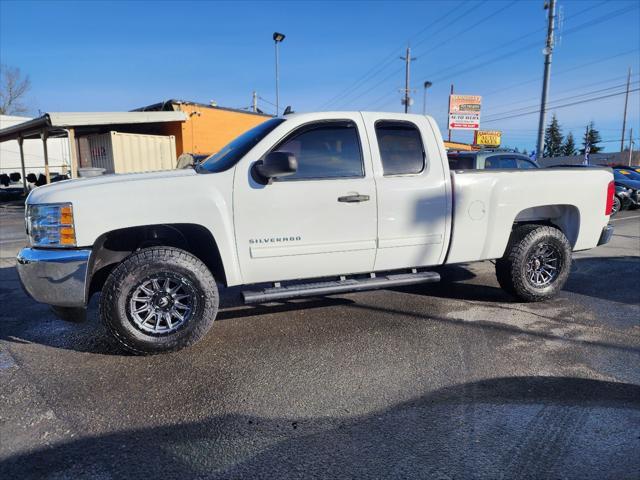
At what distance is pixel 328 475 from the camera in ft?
7.56

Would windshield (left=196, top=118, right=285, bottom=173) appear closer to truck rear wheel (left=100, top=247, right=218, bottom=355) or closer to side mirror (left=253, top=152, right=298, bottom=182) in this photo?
side mirror (left=253, top=152, right=298, bottom=182)

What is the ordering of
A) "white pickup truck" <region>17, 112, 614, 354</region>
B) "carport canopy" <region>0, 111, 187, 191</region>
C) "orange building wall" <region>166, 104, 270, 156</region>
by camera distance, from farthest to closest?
"orange building wall" <region>166, 104, 270, 156</region> → "carport canopy" <region>0, 111, 187, 191</region> → "white pickup truck" <region>17, 112, 614, 354</region>

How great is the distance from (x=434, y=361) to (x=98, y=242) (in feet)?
9.32

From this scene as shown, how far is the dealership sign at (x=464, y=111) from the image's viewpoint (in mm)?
42562

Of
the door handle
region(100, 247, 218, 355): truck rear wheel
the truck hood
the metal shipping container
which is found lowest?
region(100, 247, 218, 355): truck rear wheel

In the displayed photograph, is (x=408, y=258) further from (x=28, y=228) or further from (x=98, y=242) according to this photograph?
(x=28, y=228)

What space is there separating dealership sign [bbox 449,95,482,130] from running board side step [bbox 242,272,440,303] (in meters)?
41.2

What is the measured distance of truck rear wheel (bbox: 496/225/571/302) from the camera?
4.94 m

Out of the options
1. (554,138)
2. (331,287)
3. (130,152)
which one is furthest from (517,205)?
(554,138)

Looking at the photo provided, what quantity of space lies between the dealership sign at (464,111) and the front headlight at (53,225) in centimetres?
4282

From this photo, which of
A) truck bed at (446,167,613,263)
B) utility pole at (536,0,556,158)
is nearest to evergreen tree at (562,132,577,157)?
utility pole at (536,0,556,158)

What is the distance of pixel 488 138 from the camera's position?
4975 centimetres

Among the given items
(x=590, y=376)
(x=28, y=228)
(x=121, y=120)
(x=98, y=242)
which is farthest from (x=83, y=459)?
(x=121, y=120)

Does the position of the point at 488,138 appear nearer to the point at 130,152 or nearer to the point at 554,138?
the point at 130,152
